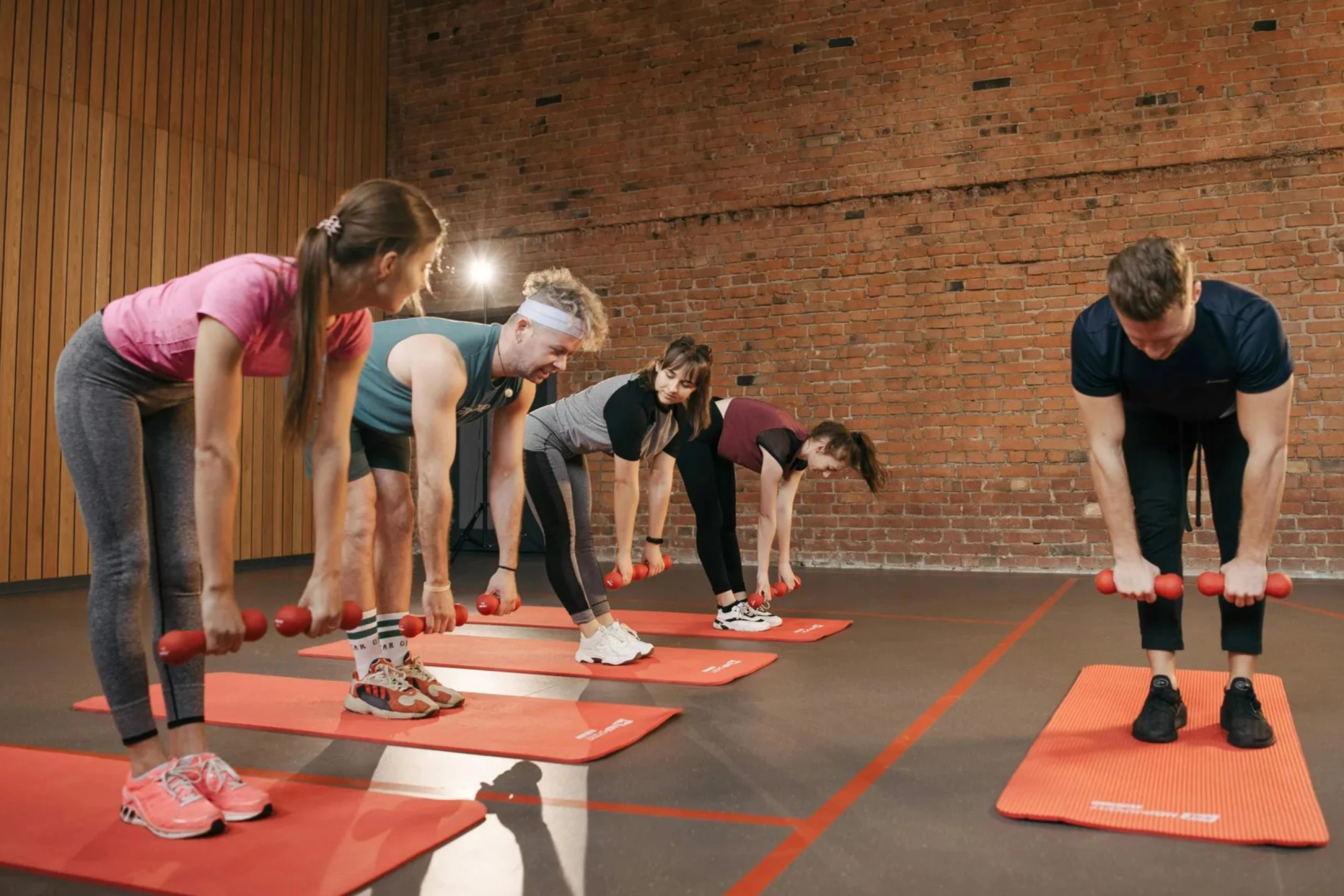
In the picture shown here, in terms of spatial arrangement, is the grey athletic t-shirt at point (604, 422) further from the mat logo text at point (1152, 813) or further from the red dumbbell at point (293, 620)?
the mat logo text at point (1152, 813)

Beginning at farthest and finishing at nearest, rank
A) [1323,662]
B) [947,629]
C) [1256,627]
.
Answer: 1. [947,629]
2. [1323,662]
3. [1256,627]

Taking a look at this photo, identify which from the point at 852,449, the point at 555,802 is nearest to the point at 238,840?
the point at 555,802

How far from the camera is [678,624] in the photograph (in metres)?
4.44

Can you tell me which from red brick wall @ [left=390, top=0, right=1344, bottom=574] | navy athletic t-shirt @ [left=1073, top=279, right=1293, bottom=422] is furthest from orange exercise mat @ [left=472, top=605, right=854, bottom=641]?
red brick wall @ [left=390, top=0, right=1344, bottom=574]

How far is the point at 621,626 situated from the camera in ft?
11.8

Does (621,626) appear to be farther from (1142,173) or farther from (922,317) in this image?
(1142,173)

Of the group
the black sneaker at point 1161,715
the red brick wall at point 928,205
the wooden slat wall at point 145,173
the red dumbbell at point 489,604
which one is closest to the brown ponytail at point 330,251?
the red dumbbell at point 489,604

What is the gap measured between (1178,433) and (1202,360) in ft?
1.02

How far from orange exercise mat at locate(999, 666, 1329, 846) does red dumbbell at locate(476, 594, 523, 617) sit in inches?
55.4

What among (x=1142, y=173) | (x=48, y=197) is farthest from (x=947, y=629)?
(x=48, y=197)

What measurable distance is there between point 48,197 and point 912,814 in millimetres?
5683

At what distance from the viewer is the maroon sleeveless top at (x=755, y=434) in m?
4.16

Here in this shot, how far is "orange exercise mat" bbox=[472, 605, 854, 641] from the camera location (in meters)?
4.11

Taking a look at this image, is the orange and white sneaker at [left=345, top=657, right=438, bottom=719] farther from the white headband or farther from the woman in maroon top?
the woman in maroon top
